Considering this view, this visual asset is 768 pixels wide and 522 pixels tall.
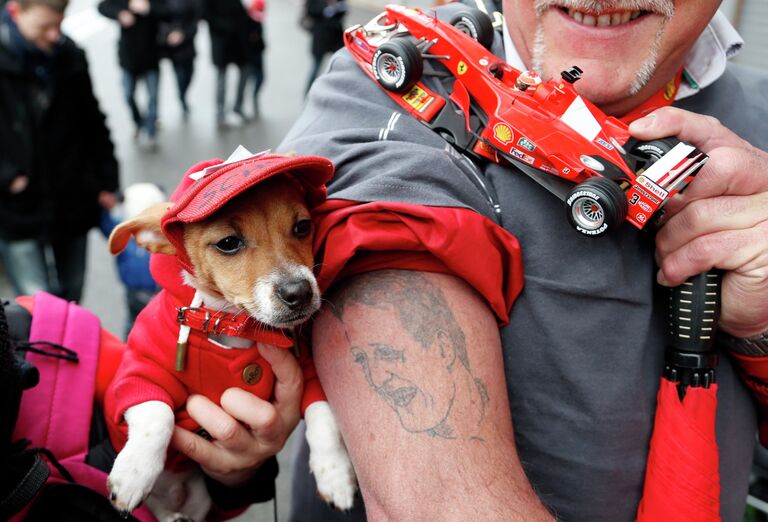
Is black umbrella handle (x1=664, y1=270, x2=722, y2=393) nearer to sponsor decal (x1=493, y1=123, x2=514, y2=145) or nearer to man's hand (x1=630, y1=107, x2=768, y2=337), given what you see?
man's hand (x1=630, y1=107, x2=768, y2=337)

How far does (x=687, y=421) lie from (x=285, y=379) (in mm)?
929

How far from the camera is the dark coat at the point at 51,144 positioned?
4664mm

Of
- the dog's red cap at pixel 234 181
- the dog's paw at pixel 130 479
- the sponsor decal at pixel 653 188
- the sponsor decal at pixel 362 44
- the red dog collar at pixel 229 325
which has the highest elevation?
the sponsor decal at pixel 653 188

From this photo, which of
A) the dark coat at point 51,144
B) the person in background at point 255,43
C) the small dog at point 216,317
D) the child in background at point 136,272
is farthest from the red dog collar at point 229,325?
the person in background at point 255,43

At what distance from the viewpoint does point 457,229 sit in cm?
146

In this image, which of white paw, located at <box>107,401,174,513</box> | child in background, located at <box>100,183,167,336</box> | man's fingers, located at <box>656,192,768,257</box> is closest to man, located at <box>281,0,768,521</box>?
man's fingers, located at <box>656,192,768,257</box>

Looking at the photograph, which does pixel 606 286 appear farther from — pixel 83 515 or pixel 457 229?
pixel 83 515

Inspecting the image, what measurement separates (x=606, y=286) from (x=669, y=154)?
0.30m

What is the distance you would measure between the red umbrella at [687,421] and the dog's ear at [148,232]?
117 cm

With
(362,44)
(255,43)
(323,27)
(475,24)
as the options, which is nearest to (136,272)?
(362,44)

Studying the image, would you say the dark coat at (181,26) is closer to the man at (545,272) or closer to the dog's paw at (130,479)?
the man at (545,272)

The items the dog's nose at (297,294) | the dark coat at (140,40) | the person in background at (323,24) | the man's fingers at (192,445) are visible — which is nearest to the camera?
the dog's nose at (297,294)

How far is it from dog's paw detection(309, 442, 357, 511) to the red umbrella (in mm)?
673

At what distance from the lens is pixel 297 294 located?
169 centimetres
